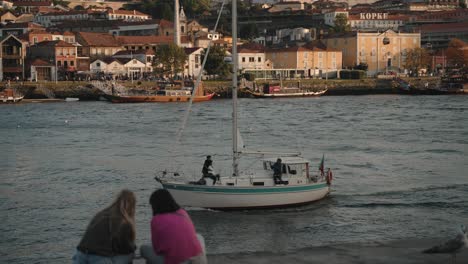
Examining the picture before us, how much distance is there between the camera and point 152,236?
25.1 feet

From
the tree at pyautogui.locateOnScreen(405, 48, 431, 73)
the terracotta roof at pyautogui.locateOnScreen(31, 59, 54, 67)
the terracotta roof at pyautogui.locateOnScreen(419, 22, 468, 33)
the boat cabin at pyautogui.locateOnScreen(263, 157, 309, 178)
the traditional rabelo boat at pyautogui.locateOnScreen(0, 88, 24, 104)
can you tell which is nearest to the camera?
the boat cabin at pyautogui.locateOnScreen(263, 157, 309, 178)

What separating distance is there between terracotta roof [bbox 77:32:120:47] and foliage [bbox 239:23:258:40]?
33809 millimetres

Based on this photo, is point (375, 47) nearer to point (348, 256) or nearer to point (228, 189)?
point (228, 189)

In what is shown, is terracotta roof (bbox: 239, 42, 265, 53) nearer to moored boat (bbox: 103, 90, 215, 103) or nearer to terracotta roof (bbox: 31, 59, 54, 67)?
moored boat (bbox: 103, 90, 215, 103)

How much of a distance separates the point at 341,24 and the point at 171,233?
110078 mm

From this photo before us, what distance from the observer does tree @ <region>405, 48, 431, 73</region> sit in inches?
3681

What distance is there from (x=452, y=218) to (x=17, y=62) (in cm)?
6799

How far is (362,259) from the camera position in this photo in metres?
11.0

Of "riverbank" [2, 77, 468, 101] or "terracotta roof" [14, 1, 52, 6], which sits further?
"terracotta roof" [14, 1, 52, 6]

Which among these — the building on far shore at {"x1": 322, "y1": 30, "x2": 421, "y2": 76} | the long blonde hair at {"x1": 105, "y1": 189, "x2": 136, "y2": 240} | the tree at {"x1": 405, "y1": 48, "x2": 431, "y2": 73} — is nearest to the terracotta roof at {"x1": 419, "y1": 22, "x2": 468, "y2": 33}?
the building on far shore at {"x1": 322, "y1": 30, "x2": 421, "y2": 76}

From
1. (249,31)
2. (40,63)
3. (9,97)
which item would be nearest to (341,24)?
(249,31)

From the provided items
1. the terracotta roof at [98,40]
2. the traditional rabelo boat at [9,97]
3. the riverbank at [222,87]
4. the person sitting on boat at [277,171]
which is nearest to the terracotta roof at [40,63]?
the riverbank at [222,87]

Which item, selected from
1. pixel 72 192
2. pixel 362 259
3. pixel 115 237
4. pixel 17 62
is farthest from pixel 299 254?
pixel 17 62

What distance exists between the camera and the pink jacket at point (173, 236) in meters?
7.57
